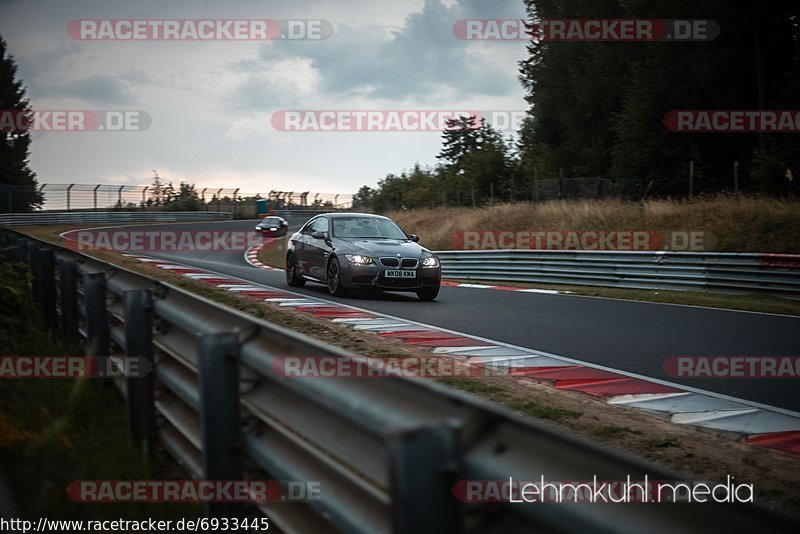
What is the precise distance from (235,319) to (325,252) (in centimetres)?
1082

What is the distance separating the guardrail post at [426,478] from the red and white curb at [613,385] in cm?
393

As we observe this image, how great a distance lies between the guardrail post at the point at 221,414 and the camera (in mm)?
2949

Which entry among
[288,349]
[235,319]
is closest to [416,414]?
[288,349]

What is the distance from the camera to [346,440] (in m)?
2.30

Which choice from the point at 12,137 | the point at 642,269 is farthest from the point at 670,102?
the point at 12,137

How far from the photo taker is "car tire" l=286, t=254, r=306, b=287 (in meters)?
15.6

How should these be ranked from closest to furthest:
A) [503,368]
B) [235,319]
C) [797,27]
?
[235,319] < [503,368] < [797,27]

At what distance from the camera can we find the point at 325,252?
1410 cm

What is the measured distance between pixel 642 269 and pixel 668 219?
20.5ft

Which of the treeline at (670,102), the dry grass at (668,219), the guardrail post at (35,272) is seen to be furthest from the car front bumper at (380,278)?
the treeline at (670,102)

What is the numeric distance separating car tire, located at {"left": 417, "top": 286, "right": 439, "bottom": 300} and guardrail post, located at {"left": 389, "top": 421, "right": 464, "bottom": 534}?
38.9ft

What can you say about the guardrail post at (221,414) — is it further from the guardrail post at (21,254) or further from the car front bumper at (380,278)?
the car front bumper at (380,278)

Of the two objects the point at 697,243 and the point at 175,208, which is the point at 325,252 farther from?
the point at 175,208

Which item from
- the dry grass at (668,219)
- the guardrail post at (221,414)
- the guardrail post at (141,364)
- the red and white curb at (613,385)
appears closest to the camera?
the guardrail post at (221,414)
